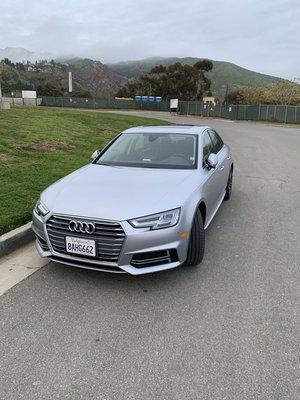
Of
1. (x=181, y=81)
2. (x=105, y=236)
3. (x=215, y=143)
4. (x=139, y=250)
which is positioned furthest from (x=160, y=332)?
(x=181, y=81)

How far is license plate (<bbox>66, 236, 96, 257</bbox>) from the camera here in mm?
3631

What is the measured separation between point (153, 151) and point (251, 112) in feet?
138

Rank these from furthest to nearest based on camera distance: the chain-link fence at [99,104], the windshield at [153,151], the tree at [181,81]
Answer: the tree at [181,81] < the chain-link fence at [99,104] < the windshield at [153,151]

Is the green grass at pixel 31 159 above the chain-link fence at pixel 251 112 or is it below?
above

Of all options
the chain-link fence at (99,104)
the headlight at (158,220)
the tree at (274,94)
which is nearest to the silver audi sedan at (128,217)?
the headlight at (158,220)

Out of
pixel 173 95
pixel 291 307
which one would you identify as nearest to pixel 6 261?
pixel 291 307

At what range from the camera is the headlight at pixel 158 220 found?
11.9ft

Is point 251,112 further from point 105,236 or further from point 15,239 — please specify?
point 105,236

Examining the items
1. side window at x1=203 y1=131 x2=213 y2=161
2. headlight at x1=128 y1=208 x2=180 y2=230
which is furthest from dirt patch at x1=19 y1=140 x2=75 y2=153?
headlight at x1=128 y1=208 x2=180 y2=230

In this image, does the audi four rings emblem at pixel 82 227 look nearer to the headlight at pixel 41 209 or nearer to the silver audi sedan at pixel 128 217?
the silver audi sedan at pixel 128 217

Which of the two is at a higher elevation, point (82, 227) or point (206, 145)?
point (206, 145)

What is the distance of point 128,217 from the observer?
11.8ft

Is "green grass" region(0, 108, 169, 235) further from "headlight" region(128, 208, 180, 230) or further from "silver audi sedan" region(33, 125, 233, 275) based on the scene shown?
"headlight" region(128, 208, 180, 230)

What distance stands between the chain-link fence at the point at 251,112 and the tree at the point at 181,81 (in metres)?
21.5
